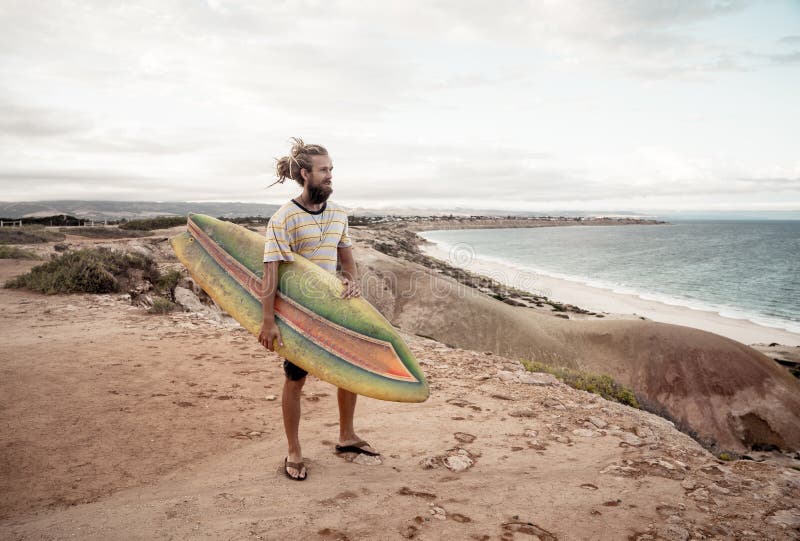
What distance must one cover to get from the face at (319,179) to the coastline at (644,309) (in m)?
20.4

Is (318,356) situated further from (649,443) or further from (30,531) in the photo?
(649,443)

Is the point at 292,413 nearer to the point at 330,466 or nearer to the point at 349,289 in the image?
the point at 330,466

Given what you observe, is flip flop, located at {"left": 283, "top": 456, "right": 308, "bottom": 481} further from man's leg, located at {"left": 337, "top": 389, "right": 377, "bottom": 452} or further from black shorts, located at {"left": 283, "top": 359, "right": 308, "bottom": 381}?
black shorts, located at {"left": 283, "top": 359, "right": 308, "bottom": 381}

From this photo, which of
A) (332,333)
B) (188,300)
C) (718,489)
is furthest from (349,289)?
(188,300)

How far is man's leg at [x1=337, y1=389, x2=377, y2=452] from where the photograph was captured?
141 inches

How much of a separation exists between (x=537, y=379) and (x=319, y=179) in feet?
14.7

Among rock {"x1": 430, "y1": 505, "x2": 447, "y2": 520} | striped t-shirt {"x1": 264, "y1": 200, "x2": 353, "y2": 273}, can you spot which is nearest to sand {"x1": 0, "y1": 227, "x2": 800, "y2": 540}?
rock {"x1": 430, "y1": 505, "x2": 447, "y2": 520}

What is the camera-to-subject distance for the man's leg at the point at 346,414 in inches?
141

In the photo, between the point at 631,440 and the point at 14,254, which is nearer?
the point at 631,440

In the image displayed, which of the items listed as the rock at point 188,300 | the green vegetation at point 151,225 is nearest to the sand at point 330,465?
the rock at point 188,300

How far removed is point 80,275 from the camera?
951cm

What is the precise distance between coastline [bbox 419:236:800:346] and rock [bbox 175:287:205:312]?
17.9 metres

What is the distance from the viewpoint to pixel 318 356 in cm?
332

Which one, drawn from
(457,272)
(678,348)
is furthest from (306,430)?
(457,272)
